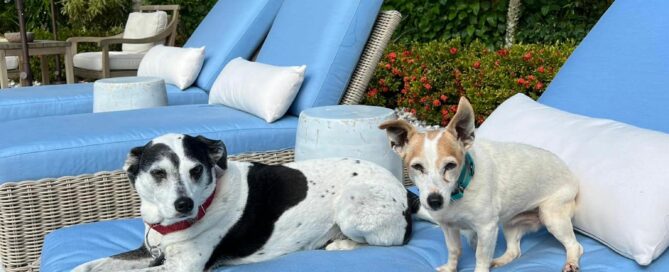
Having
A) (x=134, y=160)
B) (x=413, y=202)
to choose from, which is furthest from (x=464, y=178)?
(x=134, y=160)

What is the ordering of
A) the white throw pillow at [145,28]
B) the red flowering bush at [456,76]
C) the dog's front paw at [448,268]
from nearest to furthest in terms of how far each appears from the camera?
the dog's front paw at [448,268] → the red flowering bush at [456,76] → the white throw pillow at [145,28]

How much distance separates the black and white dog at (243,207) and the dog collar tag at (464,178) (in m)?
0.51

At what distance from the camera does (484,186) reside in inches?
78.9

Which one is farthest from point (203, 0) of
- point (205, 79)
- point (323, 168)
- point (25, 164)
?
point (323, 168)

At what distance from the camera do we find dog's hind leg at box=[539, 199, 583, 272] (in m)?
2.14

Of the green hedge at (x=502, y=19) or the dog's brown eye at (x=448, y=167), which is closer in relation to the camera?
the dog's brown eye at (x=448, y=167)

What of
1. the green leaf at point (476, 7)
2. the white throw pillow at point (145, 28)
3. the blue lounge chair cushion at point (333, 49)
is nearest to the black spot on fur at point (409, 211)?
the blue lounge chair cushion at point (333, 49)

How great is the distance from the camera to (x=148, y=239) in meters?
2.34

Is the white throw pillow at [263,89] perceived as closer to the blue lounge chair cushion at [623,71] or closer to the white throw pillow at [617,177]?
the blue lounge chair cushion at [623,71]

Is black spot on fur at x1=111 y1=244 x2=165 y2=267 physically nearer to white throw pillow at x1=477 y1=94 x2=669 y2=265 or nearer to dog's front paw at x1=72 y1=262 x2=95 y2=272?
dog's front paw at x1=72 y1=262 x2=95 y2=272

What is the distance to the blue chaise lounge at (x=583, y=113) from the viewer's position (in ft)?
7.19

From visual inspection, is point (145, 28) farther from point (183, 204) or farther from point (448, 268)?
point (448, 268)

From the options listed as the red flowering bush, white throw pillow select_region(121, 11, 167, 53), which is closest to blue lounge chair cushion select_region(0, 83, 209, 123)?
the red flowering bush

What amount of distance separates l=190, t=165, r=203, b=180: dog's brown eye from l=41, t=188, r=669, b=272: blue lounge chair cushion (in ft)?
1.20
